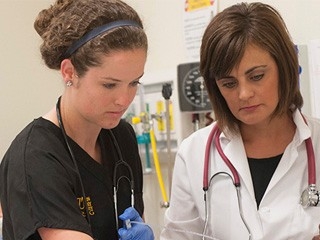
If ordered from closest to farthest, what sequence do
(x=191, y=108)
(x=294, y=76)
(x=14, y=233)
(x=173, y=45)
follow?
(x=14, y=233) → (x=294, y=76) → (x=191, y=108) → (x=173, y=45)

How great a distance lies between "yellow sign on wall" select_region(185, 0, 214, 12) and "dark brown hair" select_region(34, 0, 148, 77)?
Answer: 0.96 meters

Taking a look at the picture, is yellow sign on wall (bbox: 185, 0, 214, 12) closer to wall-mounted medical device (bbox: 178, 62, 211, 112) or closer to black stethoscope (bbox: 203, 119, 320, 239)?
wall-mounted medical device (bbox: 178, 62, 211, 112)

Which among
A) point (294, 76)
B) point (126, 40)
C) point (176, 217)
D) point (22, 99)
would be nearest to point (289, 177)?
point (294, 76)

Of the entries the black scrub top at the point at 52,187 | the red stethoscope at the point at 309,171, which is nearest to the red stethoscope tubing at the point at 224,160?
the red stethoscope at the point at 309,171

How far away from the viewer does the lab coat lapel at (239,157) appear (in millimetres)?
1417

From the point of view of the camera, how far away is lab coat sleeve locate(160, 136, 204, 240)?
60.9 inches

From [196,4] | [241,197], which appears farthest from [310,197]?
[196,4]

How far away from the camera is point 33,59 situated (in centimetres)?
272

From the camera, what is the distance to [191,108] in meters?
2.04

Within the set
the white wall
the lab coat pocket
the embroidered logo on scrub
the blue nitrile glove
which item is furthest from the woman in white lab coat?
the white wall

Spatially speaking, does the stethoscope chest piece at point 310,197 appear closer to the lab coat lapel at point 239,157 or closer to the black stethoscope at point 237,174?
the black stethoscope at point 237,174

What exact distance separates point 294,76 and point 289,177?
314mm

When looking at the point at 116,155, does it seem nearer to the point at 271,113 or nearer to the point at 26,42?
the point at 271,113

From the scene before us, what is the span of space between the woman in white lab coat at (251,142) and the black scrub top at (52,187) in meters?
0.30
